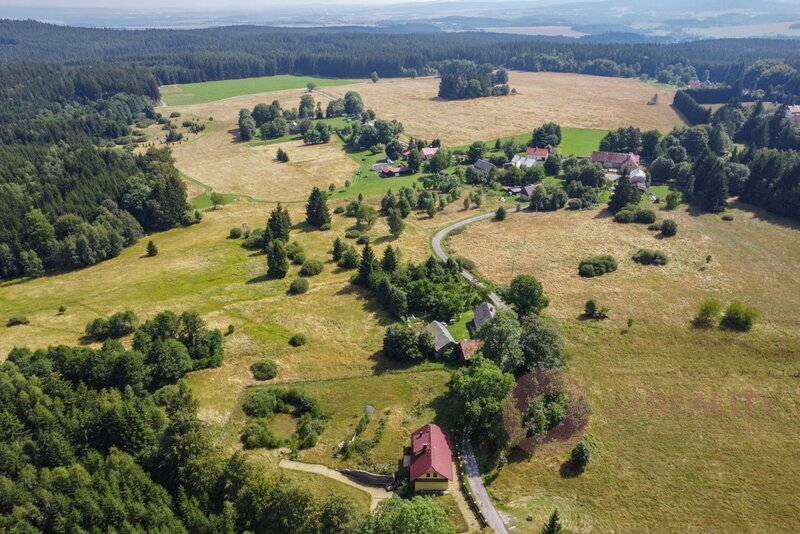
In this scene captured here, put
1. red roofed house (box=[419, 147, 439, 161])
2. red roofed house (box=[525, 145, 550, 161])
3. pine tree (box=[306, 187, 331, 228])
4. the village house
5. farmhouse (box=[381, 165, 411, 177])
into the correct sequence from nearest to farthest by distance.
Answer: pine tree (box=[306, 187, 331, 228]), farmhouse (box=[381, 165, 411, 177]), red roofed house (box=[525, 145, 550, 161]), red roofed house (box=[419, 147, 439, 161]), the village house

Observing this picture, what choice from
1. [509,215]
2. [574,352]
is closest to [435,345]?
[574,352]

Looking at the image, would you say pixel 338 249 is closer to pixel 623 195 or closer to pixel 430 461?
pixel 430 461

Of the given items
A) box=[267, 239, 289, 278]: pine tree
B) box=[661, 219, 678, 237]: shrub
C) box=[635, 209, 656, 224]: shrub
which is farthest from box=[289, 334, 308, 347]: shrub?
box=[635, 209, 656, 224]: shrub

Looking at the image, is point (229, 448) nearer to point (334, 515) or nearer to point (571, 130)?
point (334, 515)

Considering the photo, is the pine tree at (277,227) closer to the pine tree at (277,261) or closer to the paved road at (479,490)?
the pine tree at (277,261)

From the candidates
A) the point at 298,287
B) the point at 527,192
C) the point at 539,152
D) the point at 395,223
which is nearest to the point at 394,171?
the point at 527,192

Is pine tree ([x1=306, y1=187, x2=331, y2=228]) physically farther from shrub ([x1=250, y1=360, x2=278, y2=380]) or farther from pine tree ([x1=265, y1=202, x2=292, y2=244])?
shrub ([x1=250, y1=360, x2=278, y2=380])

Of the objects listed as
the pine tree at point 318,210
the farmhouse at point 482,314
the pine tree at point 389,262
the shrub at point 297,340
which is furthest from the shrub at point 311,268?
the farmhouse at point 482,314
